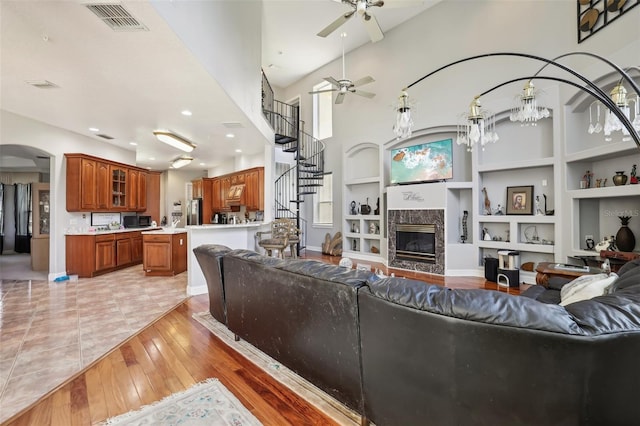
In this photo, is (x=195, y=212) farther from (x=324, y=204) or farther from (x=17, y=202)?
(x=17, y=202)

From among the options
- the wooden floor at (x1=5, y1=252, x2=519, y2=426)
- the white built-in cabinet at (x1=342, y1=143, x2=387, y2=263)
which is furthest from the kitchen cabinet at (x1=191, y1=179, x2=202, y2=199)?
the wooden floor at (x1=5, y1=252, x2=519, y2=426)

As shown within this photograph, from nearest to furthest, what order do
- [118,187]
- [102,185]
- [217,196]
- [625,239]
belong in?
[625,239], [102,185], [118,187], [217,196]

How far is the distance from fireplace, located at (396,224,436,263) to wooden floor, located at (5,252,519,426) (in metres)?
4.60

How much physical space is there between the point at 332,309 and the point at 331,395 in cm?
63

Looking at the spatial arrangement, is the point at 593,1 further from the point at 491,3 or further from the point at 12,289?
the point at 12,289

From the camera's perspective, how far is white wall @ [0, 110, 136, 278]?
4.94 m

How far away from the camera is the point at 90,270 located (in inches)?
229

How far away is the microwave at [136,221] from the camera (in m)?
7.23

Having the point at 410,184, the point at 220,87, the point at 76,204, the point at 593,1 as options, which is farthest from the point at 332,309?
the point at 76,204

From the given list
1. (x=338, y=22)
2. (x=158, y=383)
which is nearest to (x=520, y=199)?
(x=338, y=22)

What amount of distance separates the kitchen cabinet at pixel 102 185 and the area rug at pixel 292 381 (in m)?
4.85

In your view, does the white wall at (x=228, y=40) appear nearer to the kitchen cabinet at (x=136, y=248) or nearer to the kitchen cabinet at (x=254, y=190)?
Result: the kitchen cabinet at (x=254, y=190)

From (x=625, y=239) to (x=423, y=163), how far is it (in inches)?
134

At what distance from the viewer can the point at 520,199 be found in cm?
534
